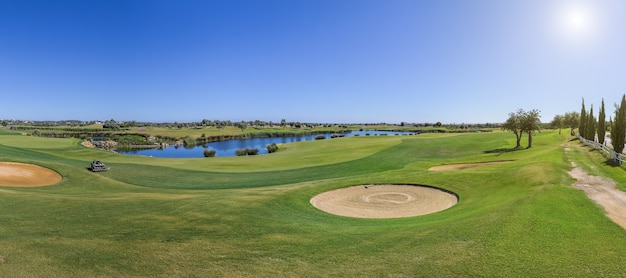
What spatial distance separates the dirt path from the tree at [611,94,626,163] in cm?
1165

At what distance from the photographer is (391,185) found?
24.3 meters

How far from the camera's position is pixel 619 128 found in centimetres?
2755

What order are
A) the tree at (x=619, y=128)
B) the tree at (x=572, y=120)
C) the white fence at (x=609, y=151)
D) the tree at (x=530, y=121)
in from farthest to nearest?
the tree at (x=572, y=120) < the tree at (x=530, y=121) < the tree at (x=619, y=128) < the white fence at (x=609, y=151)

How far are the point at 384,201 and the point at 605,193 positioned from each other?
10.8m

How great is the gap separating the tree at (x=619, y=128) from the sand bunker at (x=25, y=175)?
4758 centimetres

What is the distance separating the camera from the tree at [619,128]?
27203 mm

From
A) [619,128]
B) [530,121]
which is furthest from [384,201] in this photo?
[530,121]

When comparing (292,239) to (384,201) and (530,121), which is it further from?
(530,121)

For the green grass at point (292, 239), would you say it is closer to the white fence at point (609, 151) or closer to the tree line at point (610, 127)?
the white fence at point (609, 151)

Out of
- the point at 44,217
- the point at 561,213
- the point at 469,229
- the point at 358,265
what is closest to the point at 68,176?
the point at 44,217

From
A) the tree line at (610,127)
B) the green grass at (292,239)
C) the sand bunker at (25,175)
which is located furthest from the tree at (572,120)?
the sand bunker at (25,175)

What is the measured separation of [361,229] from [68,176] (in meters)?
27.3

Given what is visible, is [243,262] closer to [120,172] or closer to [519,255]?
[519,255]

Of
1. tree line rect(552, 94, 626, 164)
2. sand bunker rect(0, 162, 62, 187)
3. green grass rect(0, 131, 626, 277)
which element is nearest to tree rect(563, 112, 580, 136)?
tree line rect(552, 94, 626, 164)
